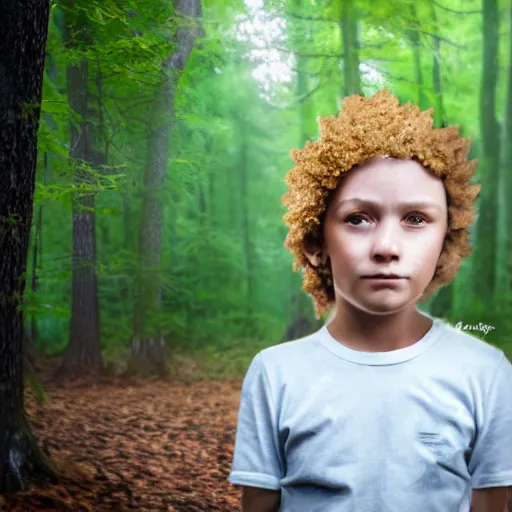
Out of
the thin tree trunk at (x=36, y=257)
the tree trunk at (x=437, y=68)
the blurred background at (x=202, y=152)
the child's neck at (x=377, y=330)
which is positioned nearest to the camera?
the child's neck at (x=377, y=330)

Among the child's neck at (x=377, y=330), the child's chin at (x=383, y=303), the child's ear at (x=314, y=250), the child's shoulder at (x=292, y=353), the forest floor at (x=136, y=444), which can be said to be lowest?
the forest floor at (x=136, y=444)

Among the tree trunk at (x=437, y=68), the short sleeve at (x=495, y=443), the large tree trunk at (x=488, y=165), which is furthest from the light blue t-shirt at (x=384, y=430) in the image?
the tree trunk at (x=437, y=68)

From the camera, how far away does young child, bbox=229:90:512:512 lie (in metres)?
1.78

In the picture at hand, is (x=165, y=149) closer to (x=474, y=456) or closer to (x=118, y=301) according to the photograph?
(x=118, y=301)

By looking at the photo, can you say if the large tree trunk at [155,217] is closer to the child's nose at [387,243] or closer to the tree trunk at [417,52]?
the tree trunk at [417,52]

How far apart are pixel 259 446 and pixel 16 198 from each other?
68.1 inches

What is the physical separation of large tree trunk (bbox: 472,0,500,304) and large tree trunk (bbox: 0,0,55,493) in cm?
230

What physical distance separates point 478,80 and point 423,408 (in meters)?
2.15

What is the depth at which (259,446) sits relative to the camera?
1856 millimetres

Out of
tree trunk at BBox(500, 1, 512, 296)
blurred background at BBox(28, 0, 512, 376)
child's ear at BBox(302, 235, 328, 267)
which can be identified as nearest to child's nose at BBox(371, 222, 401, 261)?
child's ear at BBox(302, 235, 328, 267)

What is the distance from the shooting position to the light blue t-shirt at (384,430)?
1.78m

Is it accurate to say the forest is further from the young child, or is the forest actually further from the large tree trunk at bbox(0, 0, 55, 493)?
the young child

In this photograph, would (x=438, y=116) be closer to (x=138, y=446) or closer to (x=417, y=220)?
(x=417, y=220)

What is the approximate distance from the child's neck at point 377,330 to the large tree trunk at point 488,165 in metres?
1.39
